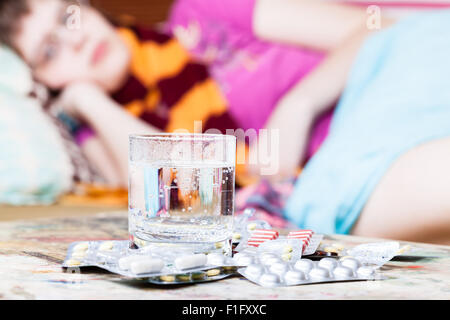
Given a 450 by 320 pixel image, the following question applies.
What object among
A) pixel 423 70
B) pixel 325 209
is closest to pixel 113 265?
pixel 325 209

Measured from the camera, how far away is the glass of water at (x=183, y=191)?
545mm

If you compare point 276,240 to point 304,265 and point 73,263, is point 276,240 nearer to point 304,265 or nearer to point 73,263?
point 304,265

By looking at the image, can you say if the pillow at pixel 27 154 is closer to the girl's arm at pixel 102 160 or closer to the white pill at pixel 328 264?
the girl's arm at pixel 102 160

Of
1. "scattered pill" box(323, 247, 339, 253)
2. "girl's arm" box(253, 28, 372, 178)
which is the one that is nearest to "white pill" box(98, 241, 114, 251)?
"scattered pill" box(323, 247, 339, 253)

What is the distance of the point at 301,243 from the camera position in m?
0.58

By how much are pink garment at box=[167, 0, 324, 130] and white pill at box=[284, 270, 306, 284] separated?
4.01 ft

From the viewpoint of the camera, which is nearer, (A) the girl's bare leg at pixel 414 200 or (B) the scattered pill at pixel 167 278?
Answer: (B) the scattered pill at pixel 167 278

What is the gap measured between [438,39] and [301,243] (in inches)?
33.2

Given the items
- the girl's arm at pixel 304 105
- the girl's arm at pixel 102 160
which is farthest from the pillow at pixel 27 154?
the girl's arm at pixel 304 105

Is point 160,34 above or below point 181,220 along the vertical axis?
above

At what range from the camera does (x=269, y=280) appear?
0.48 metres

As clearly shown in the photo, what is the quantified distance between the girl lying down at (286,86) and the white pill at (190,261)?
55 cm

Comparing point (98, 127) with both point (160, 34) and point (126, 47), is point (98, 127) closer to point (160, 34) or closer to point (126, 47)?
point (126, 47)
